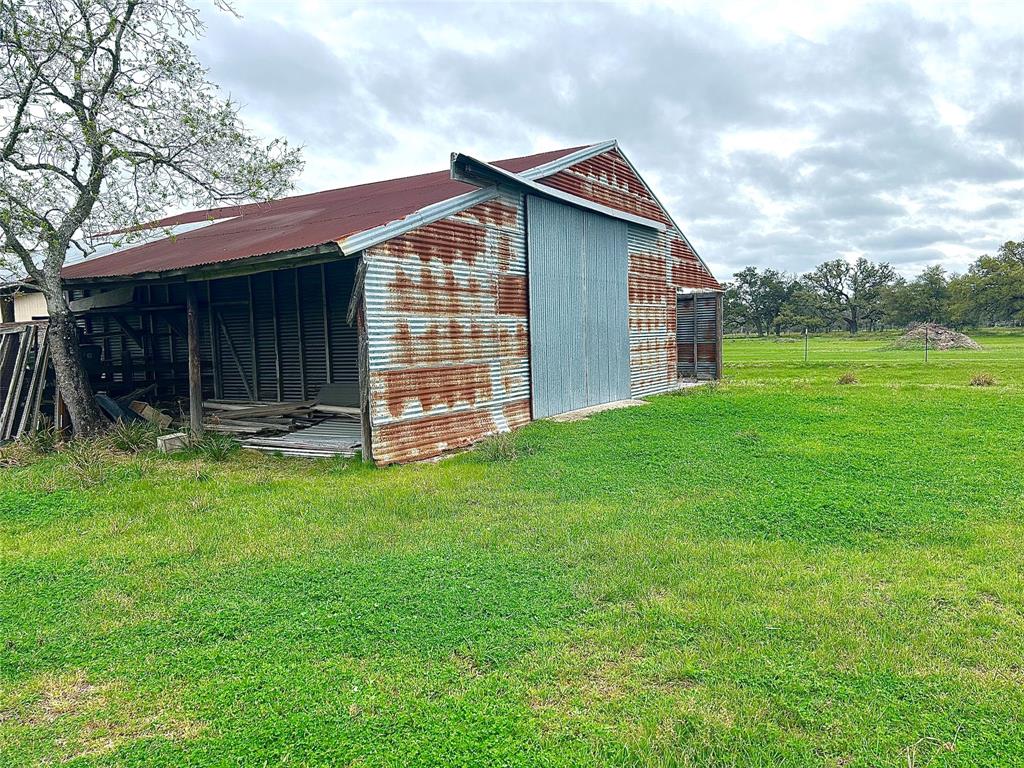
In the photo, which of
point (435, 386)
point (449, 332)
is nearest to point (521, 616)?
point (435, 386)

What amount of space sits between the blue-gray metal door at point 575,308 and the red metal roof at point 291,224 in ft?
4.20

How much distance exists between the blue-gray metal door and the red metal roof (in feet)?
4.20

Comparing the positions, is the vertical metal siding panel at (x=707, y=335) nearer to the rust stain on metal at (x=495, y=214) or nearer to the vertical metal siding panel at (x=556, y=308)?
the vertical metal siding panel at (x=556, y=308)

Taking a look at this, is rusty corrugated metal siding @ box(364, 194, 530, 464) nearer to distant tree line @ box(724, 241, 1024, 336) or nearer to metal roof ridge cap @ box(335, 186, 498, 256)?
metal roof ridge cap @ box(335, 186, 498, 256)

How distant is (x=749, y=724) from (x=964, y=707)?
0.94m

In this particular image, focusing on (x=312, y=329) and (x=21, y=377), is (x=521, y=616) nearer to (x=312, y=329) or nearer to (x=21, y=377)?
(x=312, y=329)

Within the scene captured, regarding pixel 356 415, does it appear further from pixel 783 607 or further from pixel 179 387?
pixel 783 607

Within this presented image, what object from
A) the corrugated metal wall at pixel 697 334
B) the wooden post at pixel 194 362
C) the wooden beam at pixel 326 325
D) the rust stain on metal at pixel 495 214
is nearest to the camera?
the wooden post at pixel 194 362

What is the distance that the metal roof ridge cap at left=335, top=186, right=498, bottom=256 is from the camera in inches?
286

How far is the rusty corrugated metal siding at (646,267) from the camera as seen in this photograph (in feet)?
41.7

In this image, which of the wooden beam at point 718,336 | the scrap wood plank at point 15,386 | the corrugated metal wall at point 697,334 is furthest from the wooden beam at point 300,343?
the wooden beam at point 718,336

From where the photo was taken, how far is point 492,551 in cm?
468

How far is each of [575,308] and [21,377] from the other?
881 cm

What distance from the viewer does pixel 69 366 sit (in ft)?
30.1
